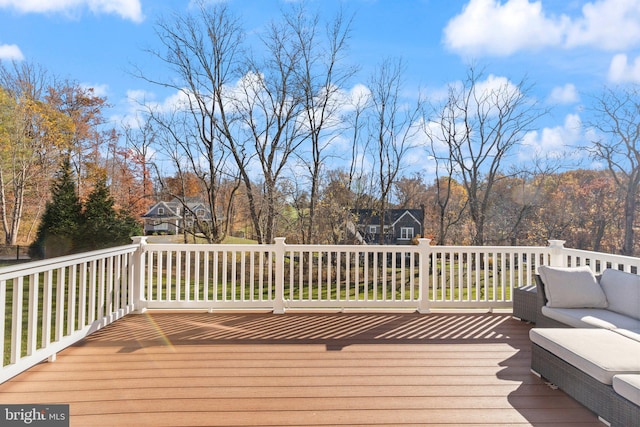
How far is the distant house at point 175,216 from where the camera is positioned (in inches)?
420

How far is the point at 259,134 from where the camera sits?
9727 mm

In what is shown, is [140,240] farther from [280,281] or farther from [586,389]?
[586,389]

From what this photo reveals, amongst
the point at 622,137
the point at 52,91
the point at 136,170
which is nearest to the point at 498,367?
the point at 622,137

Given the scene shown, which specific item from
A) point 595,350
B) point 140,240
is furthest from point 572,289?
point 140,240

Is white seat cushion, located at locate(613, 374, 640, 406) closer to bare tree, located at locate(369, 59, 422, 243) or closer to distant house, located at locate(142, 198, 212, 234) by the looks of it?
bare tree, located at locate(369, 59, 422, 243)

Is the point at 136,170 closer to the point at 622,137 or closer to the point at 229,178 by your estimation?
the point at 229,178

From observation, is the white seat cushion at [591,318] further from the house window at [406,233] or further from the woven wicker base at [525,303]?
the house window at [406,233]

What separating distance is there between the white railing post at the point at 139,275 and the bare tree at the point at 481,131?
8.85 m

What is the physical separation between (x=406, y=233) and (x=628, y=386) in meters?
9.25

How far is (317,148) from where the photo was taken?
32.4 feet

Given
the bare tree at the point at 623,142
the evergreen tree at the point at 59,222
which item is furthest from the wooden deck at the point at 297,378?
the evergreen tree at the point at 59,222

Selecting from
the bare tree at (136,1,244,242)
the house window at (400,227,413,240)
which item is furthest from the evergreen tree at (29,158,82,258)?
the house window at (400,227,413,240)

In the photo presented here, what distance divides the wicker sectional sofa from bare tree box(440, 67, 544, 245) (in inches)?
289

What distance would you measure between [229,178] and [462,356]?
27.1 feet
